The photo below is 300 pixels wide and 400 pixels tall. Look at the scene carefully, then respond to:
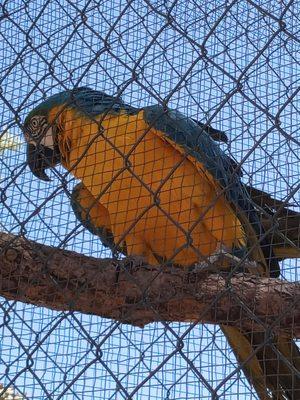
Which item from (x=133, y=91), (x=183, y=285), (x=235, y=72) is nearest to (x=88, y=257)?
(x=183, y=285)

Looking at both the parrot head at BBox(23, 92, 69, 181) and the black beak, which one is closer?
the black beak

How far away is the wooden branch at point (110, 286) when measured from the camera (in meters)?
1.30

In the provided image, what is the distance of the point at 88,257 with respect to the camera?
1354mm

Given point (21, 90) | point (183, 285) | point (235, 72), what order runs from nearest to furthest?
point (235, 72) → point (183, 285) → point (21, 90)

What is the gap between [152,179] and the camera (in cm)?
159

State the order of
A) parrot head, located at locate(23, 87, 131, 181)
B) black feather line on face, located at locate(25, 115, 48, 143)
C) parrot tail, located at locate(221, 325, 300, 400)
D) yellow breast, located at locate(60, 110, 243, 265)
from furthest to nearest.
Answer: black feather line on face, located at locate(25, 115, 48, 143), yellow breast, located at locate(60, 110, 243, 265), parrot head, located at locate(23, 87, 131, 181), parrot tail, located at locate(221, 325, 300, 400)

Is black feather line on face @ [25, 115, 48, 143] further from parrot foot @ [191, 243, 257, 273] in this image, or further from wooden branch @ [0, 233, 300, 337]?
parrot foot @ [191, 243, 257, 273]

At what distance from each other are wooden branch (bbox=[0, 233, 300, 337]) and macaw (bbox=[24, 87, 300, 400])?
7 centimetres

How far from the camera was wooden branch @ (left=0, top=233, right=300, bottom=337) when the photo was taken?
1.30 meters

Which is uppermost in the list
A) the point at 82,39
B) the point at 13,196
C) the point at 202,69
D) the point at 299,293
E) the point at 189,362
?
the point at 82,39

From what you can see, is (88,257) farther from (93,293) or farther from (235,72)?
(235,72)

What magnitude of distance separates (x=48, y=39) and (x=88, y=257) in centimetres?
39

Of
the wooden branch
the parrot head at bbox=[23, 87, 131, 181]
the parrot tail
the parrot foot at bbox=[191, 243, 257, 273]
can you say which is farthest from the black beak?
the parrot tail

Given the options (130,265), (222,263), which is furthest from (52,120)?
(222,263)
